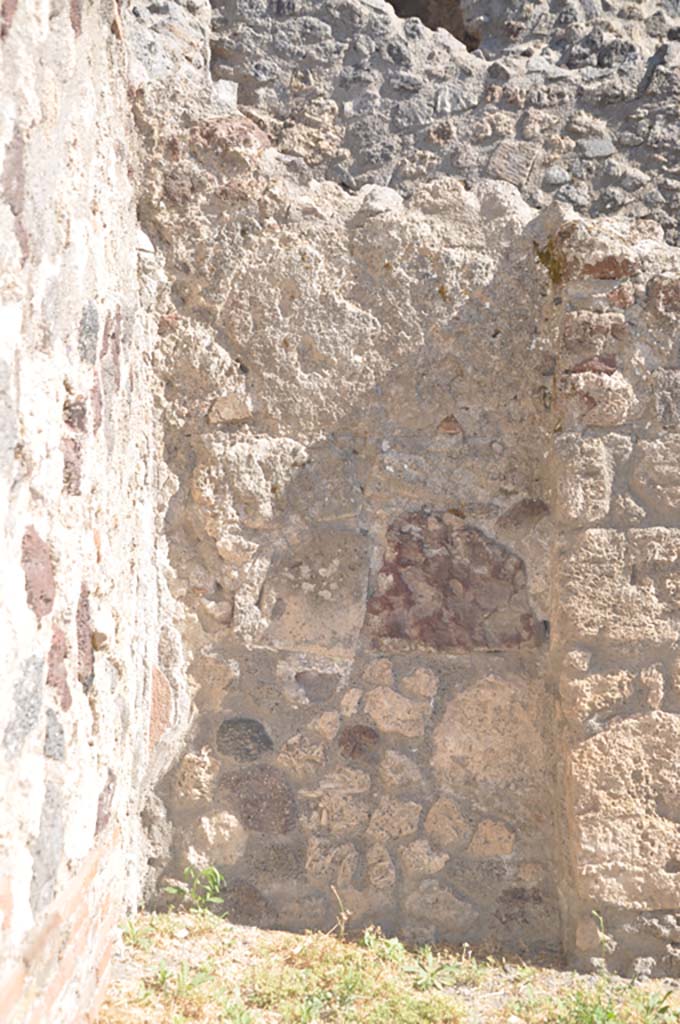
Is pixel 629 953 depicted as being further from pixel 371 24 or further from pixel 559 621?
pixel 371 24

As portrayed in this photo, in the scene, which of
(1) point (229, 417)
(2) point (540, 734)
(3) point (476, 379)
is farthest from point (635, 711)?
(1) point (229, 417)

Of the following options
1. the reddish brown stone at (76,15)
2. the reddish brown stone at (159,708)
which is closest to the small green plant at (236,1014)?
the reddish brown stone at (159,708)

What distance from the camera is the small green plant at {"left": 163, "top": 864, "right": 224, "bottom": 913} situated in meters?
2.79

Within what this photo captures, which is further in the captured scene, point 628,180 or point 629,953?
point 628,180

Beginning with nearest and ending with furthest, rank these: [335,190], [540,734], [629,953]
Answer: [629,953] → [540,734] → [335,190]

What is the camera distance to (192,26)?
3.07m

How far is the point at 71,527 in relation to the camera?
2.04 metres

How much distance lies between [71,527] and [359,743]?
118 centimetres

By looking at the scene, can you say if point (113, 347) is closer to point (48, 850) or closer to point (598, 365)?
point (48, 850)

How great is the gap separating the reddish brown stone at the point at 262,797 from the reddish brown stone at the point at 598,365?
1427mm

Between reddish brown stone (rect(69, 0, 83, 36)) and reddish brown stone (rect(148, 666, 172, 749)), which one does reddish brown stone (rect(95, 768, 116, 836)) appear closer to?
reddish brown stone (rect(148, 666, 172, 749))

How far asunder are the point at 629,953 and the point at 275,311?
202cm

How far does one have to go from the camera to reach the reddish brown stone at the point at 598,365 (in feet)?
9.21

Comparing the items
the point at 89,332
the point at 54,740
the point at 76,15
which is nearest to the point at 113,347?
the point at 89,332
